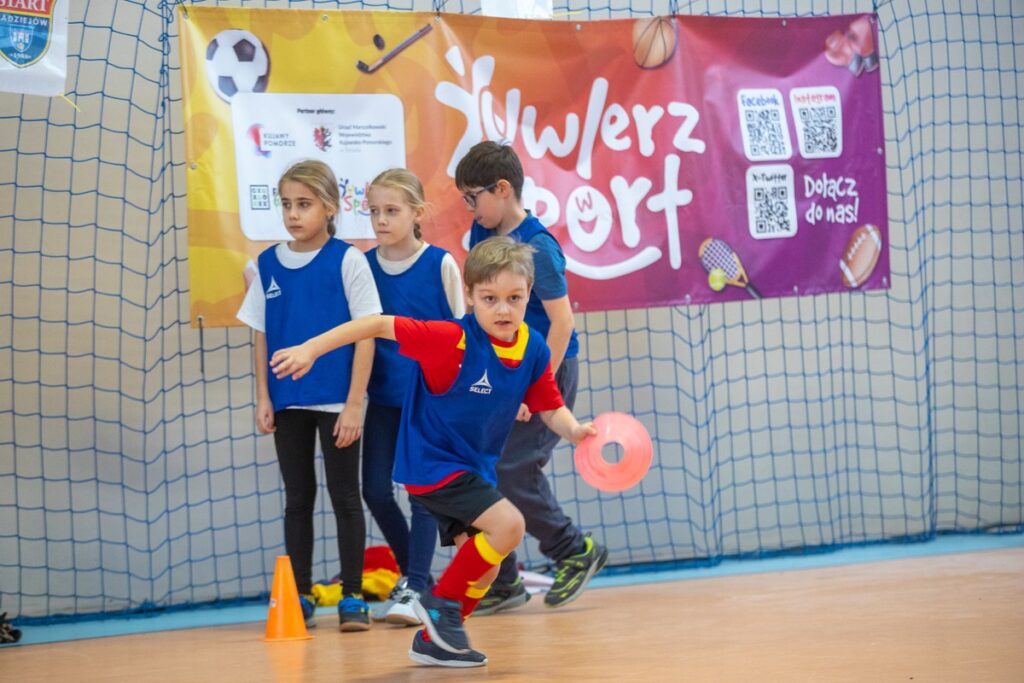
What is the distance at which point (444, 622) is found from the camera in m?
2.92

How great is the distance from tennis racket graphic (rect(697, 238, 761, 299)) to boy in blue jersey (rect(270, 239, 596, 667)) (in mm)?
1676

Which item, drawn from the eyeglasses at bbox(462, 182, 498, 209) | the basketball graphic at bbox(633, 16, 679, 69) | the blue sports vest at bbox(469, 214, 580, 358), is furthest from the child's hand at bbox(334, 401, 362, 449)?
the basketball graphic at bbox(633, 16, 679, 69)

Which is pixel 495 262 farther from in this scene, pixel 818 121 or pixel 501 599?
pixel 818 121

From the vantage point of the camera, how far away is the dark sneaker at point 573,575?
3.85 m

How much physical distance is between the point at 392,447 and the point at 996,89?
3373 millimetres

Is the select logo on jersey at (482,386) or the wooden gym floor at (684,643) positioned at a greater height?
the select logo on jersey at (482,386)

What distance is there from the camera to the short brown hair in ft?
11.9

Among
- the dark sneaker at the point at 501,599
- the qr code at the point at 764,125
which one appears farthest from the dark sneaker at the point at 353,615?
the qr code at the point at 764,125

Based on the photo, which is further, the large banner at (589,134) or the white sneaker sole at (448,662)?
the large banner at (589,134)

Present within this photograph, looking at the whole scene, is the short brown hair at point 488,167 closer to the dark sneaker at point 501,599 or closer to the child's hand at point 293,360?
the child's hand at point 293,360

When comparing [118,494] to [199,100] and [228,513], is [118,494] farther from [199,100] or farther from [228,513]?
[199,100]

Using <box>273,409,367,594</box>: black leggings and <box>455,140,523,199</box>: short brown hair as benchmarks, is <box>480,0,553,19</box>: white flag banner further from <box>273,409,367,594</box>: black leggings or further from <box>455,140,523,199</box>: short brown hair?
<box>273,409,367,594</box>: black leggings

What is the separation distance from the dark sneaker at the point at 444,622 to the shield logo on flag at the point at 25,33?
2.26m

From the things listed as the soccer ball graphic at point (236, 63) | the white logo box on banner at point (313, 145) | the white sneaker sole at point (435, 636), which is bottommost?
the white sneaker sole at point (435, 636)
